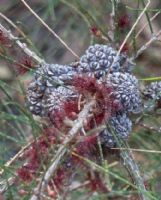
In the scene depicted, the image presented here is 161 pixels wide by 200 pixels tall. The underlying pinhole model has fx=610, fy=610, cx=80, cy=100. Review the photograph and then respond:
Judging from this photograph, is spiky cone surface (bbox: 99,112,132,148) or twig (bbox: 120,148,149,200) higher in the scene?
spiky cone surface (bbox: 99,112,132,148)

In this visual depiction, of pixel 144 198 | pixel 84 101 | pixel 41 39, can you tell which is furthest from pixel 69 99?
pixel 41 39

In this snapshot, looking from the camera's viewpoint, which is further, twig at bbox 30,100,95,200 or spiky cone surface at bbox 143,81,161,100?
spiky cone surface at bbox 143,81,161,100

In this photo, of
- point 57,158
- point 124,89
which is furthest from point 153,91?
point 57,158

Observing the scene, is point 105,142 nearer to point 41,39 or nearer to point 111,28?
point 111,28

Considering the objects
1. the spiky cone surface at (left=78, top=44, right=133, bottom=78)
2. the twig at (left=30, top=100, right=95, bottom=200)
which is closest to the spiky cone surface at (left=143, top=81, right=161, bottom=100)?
the spiky cone surface at (left=78, top=44, right=133, bottom=78)

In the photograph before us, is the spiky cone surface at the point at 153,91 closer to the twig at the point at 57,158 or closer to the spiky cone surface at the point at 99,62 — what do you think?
the spiky cone surface at the point at 99,62

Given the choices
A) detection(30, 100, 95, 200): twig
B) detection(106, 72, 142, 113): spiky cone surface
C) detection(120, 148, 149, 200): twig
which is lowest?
detection(120, 148, 149, 200): twig

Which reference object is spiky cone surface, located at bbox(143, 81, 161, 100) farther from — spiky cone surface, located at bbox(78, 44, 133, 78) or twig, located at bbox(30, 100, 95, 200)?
twig, located at bbox(30, 100, 95, 200)
